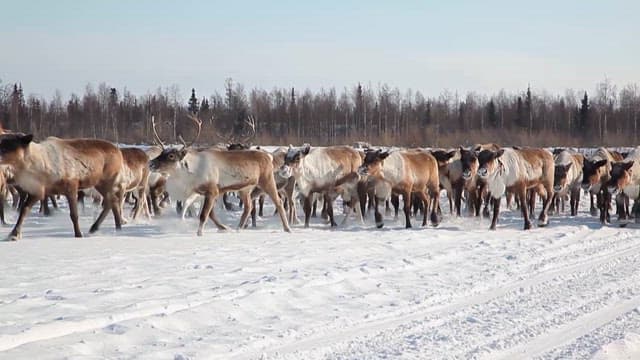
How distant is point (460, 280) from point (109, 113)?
250 feet

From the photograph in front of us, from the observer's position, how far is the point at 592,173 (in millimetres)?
19578

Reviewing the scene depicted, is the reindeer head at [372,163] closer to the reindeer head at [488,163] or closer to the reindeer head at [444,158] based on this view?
the reindeer head at [488,163]

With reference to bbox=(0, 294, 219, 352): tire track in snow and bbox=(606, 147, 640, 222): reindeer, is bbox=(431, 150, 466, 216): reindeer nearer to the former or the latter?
bbox=(606, 147, 640, 222): reindeer

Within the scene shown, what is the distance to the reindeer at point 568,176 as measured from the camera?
20.0 meters

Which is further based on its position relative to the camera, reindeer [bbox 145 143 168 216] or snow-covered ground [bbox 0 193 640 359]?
reindeer [bbox 145 143 168 216]

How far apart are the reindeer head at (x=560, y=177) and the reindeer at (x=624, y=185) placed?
140 cm

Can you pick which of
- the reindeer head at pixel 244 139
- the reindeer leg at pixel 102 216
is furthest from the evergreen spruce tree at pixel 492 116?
the reindeer leg at pixel 102 216

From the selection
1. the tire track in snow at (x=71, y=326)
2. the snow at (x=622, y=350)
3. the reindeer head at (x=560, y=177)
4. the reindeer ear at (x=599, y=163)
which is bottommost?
the snow at (x=622, y=350)

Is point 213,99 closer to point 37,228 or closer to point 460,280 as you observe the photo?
point 37,228

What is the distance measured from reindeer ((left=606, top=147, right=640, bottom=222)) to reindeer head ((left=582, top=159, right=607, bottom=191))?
0.68m

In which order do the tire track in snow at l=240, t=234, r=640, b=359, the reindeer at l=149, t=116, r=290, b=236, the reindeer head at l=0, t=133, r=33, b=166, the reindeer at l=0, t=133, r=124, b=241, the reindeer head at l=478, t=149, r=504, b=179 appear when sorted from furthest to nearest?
the reindeer head at l=478, t=149, r=504, b=179 < the reindeer at l=149, t=116, r=290, b=236 < the reindeer at l=0, t=133, r=124, b=241 < the reindeer head at l=0, t=133, r=33, b=166 < the tire track in snow at l=240, t=234, r=640, b=359

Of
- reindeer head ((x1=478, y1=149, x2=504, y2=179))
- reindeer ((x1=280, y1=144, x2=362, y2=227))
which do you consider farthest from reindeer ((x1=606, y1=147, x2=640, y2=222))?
reindeer ((x1=280, y1=144, x2=362, y2=227))

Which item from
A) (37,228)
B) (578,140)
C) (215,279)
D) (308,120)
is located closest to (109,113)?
(308,120)

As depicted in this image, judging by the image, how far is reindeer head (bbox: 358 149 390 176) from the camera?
55.7 feet
